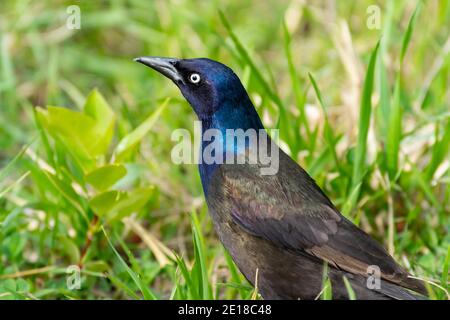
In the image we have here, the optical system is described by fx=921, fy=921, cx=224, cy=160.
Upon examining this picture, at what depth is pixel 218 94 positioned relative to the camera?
421 centimetres

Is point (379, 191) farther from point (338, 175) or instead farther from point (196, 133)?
point (196, 133)

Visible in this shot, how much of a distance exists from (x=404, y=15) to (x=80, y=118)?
3.04 metres

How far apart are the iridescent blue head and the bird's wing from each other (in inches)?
10.5

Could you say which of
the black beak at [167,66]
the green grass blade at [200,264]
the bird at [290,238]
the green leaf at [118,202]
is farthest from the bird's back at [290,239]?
the black beak at [167,66]

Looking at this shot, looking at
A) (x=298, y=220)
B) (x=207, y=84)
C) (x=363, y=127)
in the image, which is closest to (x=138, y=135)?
(x=207, y=84)

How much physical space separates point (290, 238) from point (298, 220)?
87 mm

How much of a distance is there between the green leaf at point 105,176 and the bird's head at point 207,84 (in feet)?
1.50

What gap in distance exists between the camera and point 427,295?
372 cm

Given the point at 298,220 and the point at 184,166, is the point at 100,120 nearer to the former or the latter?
the point at 184,166

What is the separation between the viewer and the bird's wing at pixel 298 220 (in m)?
3.75

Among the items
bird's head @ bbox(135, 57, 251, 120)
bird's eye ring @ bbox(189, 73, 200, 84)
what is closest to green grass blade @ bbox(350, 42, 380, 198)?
bird's head @ bbox(135, 57, 251, 120)

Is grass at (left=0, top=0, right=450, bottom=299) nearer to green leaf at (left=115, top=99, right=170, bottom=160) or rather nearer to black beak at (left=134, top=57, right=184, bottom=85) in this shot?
green leaf at (left=115, top=99, right=170, bottom=160)

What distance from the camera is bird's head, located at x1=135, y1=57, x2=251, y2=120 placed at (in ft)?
13.8
